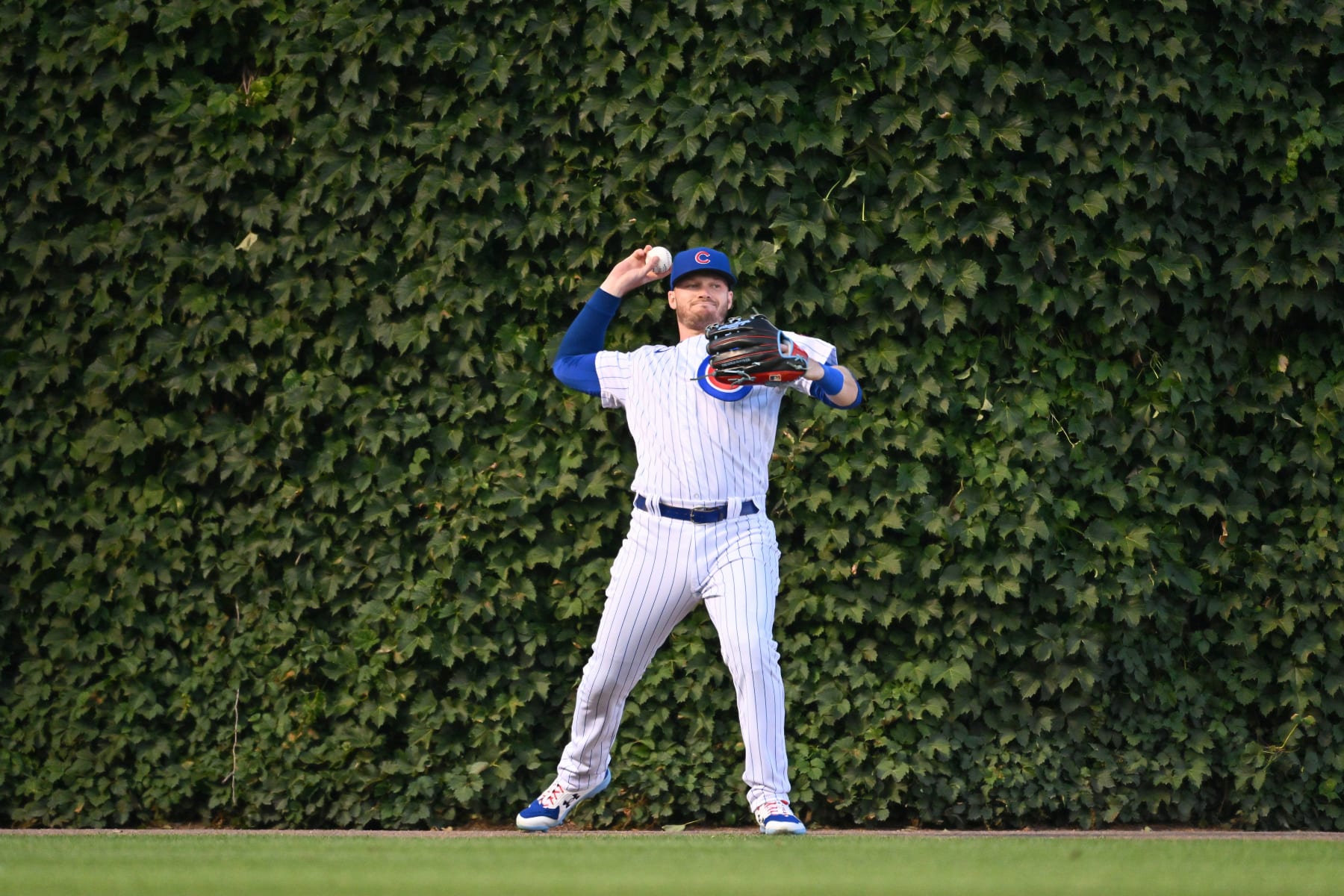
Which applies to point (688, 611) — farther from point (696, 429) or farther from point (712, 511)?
point (696, 429)

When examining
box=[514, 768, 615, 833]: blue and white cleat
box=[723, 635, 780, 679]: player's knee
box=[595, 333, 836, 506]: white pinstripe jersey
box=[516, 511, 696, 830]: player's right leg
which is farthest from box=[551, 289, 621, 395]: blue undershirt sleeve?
box=[514, 768, 615, 833]: blue and white cleat

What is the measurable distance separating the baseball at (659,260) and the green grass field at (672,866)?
7.08 ft

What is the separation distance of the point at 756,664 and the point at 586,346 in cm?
149

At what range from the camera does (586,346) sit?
568 centimetres

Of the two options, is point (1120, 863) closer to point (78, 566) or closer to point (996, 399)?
point (996, 399)

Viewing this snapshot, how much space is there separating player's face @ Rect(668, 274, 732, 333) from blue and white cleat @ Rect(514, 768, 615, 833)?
180 cm

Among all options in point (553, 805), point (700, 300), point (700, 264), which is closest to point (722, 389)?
point (700, 300)

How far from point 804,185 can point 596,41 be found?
1181 millimetres

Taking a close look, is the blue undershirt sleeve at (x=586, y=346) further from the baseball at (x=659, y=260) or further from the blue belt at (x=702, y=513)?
the blue belt at (x=702, y=513)

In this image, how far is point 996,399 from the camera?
6.74 metres

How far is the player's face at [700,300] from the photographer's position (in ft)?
18.3

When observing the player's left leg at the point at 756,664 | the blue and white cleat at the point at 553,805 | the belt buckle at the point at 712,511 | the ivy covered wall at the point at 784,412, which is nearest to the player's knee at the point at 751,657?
the player's left leg at the point at 756,664

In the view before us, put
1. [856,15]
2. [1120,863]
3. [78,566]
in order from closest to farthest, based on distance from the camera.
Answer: [1120,863] < [856,15] < [78,566]

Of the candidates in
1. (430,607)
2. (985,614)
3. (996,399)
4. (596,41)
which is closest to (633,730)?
(430,607)
